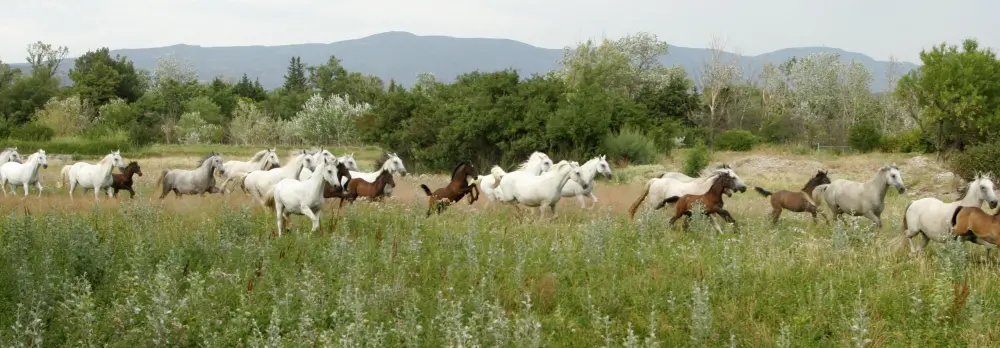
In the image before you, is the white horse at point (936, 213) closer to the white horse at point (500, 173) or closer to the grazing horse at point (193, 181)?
the white horse at point (500, 173)

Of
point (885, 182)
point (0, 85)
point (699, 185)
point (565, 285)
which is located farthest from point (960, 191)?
point (0, 85)

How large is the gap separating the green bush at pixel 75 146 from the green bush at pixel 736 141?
133ft

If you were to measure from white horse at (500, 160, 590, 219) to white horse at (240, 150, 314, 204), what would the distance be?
436 cm

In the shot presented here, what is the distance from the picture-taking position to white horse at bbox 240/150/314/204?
1608 cm

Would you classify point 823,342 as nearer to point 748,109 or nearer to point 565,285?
point 565,285

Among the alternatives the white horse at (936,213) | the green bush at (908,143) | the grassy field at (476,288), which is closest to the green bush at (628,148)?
the grassy field at (476,288)

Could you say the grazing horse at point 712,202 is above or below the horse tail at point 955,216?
below

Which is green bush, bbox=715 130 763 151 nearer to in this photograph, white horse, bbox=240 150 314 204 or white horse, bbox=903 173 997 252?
white horse, bbox=240 150 314 204

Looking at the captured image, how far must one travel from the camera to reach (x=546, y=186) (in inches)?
588

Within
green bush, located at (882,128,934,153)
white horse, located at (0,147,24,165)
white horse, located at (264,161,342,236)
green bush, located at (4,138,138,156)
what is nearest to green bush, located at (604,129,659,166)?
white horse, located at (0,147,24,165)

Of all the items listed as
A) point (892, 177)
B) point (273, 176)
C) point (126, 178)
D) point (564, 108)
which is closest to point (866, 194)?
point (892, 177)

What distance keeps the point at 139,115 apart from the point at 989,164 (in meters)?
64.9

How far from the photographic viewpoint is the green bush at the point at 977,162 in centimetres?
3189

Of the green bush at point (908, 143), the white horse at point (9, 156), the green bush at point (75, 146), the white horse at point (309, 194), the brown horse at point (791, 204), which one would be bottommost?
the green bush at point (75, 146)
